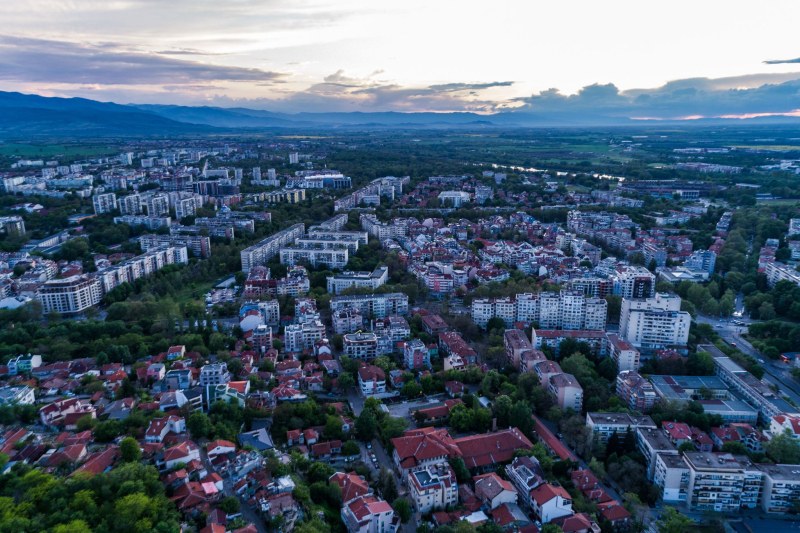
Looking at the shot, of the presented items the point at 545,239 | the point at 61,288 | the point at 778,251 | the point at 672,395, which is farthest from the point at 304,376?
the point at 778,251

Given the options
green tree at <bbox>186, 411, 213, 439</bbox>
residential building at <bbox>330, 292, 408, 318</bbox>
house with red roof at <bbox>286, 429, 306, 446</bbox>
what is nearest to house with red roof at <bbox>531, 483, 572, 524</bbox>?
house with red roof at <bbox>286, 429, 306, 446</bbox>

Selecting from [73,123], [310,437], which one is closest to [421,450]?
[310,437]

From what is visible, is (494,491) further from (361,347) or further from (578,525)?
(361,347)

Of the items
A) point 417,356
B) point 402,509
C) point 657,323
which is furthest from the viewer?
point 657,323

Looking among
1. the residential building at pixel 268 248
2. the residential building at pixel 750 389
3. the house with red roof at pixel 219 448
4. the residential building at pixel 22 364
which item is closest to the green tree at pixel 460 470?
the house with red roof at pixel 219 448

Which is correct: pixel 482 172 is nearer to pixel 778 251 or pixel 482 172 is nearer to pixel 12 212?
pixel 778 251

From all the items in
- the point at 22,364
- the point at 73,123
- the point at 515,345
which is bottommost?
the point at 515,345
